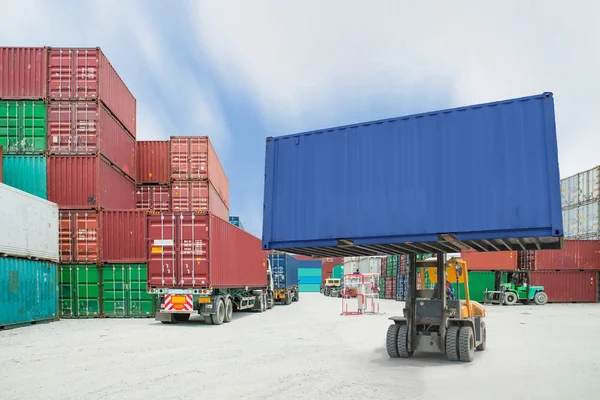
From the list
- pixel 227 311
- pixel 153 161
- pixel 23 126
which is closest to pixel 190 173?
pixel 153 161

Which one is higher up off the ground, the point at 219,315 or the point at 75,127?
the point at 75,127

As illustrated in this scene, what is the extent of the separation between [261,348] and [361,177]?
193 inches

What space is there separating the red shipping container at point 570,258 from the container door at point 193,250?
25.3 metres

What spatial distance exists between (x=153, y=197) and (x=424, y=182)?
22.6 m

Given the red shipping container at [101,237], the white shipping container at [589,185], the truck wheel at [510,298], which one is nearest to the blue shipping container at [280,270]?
the truck wheel at [510,298]

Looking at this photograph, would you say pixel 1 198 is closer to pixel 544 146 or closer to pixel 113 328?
pixel 113 328

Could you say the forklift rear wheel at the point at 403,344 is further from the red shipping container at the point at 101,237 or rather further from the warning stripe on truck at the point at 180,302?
the red shipping container at the point at 101,237

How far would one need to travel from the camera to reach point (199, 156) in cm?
2947

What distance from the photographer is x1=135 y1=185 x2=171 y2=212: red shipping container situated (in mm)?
29844

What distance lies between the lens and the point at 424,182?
970 centimetres

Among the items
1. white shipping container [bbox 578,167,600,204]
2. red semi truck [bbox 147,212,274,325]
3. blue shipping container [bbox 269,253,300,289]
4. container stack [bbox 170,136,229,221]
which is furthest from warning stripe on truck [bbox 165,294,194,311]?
white shipping container [bbox 578,167,600,204]

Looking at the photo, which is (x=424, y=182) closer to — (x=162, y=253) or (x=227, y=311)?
(x=162, y=253)

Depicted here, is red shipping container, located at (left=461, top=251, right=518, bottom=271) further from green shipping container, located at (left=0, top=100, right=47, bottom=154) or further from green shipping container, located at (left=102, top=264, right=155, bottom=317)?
green shipping container, located at (left=0, top=100, right=47, bottom=154)

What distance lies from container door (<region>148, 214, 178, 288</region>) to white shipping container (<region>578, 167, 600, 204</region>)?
31.7m
